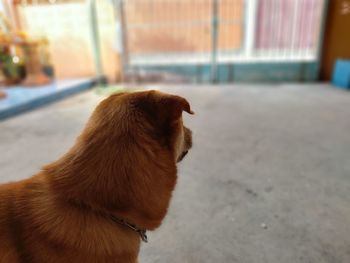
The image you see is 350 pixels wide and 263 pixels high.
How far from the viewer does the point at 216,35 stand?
526 centimetres

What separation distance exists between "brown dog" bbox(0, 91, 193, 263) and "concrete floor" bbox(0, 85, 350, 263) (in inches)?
21.7

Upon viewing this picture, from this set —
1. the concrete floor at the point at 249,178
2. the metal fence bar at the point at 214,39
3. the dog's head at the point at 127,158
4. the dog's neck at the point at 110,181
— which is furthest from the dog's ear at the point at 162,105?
the metal fence bar at the point at 214,39

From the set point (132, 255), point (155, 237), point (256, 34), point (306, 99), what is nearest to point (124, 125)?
point (132, 255)

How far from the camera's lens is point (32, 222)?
2.34 feet

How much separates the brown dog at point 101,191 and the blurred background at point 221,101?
0.55 meters

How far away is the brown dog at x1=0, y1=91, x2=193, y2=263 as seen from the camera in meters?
0.70

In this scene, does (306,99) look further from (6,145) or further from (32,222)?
(32,222)

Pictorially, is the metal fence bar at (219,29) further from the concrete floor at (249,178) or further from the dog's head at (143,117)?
the dog's head at (143,117)

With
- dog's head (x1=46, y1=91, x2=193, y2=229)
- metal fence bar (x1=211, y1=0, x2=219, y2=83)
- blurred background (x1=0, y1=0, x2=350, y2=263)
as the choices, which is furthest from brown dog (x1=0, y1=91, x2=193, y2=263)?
metal fence bar (x1=211, y1=0, x2=219, y2=83)

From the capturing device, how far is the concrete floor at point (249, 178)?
1.24m

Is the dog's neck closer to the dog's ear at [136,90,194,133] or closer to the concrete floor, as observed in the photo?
the dog's ear at [136,90,194,133]

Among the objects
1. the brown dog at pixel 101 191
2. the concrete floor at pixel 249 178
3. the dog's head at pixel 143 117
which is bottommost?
the concrete floor at pixel 249 178

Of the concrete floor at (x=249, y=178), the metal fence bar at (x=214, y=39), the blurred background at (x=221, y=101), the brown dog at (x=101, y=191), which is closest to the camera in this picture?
the brown dog at (x=101, y=191)

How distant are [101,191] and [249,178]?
1.31 meters
